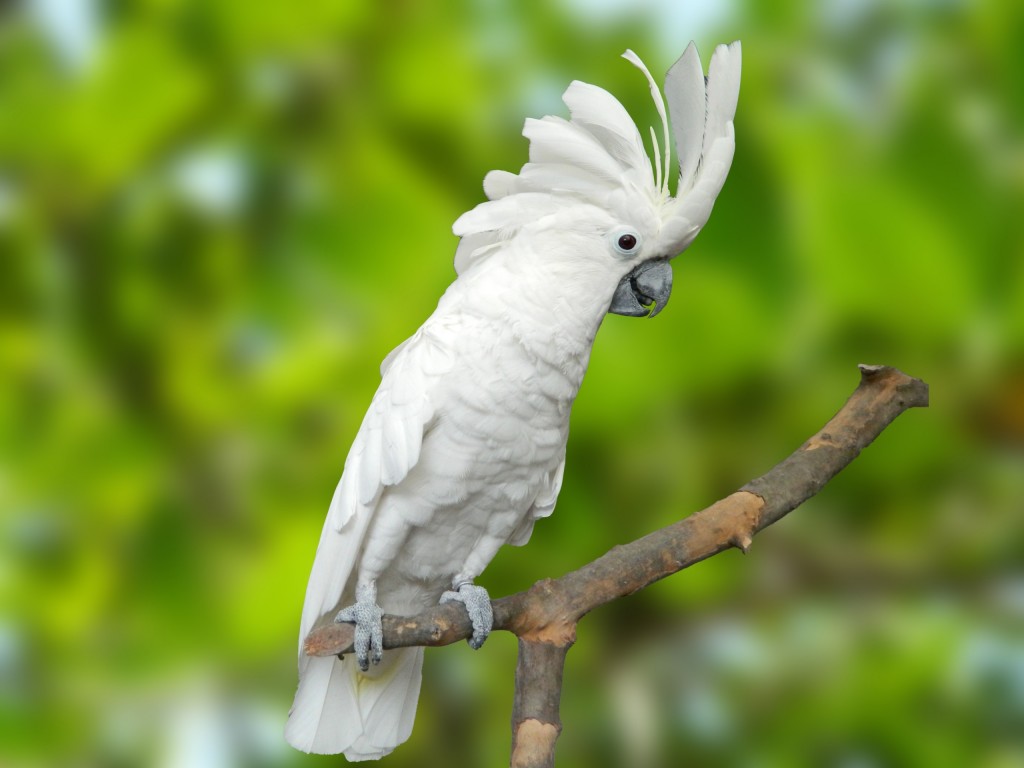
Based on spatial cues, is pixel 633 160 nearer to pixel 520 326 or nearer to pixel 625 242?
pixel 625 242

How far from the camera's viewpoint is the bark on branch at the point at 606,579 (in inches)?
63.0

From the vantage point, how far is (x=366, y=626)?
159 cm

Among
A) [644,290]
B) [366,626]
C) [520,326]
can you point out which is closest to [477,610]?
[366,626]

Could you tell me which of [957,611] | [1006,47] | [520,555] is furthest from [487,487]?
[1006,47]

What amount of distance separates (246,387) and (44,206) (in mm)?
560

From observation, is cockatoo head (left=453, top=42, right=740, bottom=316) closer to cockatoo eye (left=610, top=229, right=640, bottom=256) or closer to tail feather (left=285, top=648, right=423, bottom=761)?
cockatoo eye (left=610, top=229, right=640, bottom=256)

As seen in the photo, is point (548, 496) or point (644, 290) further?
point (548, 496)

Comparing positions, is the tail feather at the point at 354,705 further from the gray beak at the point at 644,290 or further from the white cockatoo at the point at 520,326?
the gray beak at the point at 644,290

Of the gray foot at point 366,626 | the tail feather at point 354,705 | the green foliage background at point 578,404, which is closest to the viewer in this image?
the gray foot at point 366,626

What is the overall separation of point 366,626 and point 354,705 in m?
0.26

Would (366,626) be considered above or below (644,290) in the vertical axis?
below

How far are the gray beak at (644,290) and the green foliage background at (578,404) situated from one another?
615 mm

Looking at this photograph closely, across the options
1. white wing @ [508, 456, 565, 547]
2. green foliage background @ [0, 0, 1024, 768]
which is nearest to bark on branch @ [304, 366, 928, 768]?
white wing @ [508, 456, 565, 547]

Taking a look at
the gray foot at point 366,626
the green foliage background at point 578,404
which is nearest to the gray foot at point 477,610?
the gray foot at point 366,626
